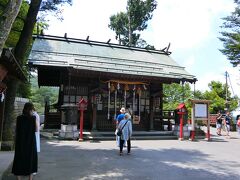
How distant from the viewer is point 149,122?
18.3 m

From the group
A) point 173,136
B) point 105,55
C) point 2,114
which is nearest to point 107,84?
point 105,55

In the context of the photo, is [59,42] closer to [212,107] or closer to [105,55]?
[105,55]

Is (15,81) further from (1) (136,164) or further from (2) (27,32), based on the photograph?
(1) (136,164)

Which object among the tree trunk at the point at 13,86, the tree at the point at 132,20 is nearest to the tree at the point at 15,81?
the tree trunk at the point at 13,86

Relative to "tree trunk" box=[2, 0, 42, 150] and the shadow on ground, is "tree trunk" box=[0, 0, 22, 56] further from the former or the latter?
"tree trunk" box=[2, 0, 42, 150]

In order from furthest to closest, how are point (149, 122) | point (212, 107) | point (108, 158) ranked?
point (212, 107)
point (149, 122)
point (108, 158)

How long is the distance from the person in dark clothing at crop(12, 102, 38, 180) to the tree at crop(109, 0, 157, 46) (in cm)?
3108

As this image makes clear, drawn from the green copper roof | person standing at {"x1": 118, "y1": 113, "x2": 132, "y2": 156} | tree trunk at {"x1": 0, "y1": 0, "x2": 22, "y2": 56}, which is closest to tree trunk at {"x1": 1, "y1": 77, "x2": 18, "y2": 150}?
person standing at {"x1": 118, "y1": 113, "x2": 132, "y2": 156}

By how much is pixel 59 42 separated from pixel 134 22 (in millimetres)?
18368

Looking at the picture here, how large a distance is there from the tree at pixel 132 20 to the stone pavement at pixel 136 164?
27.0 meters

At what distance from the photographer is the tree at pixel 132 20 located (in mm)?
35938

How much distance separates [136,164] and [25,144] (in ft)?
12.0

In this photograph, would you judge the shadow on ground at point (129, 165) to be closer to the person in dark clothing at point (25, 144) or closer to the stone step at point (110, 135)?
the person in dark clothing at point (25, 144)

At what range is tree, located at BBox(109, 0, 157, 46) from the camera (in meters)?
35.9
